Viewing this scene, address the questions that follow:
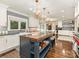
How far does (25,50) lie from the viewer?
2.68 metres

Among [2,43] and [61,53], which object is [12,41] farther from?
[61,53]

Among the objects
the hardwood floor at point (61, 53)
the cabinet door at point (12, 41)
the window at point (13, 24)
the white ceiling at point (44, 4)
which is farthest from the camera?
the window at point (13, 24)

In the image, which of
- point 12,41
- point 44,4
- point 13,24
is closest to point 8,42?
point 12,41

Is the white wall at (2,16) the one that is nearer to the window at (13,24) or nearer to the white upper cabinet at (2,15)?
the white upper cabinet at (2,15)

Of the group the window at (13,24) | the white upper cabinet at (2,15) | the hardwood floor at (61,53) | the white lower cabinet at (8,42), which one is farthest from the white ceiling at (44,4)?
the hardwood floor at (61,53)

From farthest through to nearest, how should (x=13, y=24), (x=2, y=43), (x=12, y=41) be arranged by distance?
(x=13, y=24) → (x=12, y=41) → (x=2, y=43)

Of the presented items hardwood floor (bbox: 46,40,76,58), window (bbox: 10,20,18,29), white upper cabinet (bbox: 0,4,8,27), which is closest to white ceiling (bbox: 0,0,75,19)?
white upper cabinet (bbox: 0,4,8,27)

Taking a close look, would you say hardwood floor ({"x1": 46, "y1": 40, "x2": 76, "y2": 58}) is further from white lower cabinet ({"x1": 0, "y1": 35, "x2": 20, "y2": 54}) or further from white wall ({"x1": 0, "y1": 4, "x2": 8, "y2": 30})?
white wall ({"x1": 0, "y1": 4, "x2": 8, "y2": 30})

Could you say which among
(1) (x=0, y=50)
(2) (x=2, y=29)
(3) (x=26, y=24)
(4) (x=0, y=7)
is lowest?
(1) (x=0, y=50)

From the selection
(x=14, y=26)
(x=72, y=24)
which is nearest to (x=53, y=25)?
(x=72, y=24)

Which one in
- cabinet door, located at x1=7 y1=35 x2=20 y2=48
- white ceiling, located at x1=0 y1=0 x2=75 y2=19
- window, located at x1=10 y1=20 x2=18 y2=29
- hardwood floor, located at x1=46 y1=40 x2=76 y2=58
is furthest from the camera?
window, located at x1=10 y1=20 x2=18 y2=29

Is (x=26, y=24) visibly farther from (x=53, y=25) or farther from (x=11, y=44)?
(x=53, y=25)

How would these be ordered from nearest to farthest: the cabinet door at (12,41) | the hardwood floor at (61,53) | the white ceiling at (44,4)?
the hardwood floor at (61,53) → the white ceiling at (44,4) → the cabinet door at (12,41)

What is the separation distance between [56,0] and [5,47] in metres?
3.40
